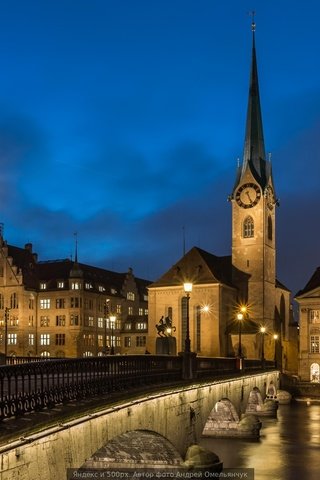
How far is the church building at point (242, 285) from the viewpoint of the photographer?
8556 cm

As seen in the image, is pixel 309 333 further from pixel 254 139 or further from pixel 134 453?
pixel 134 453

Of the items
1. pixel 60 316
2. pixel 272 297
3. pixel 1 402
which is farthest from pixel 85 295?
pixel 1 402

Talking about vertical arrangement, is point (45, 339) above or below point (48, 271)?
below

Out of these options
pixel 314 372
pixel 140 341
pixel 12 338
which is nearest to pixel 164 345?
pixel 314 372

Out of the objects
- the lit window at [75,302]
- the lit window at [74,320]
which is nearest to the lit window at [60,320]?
the lit window at [74,320]

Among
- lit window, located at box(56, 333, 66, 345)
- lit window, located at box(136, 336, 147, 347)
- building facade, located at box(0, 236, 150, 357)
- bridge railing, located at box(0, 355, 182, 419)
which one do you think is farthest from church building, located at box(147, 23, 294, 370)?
bridge railing, located at box(0, 355, 182, 419)

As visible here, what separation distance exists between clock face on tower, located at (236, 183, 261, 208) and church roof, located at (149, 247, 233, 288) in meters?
8.33

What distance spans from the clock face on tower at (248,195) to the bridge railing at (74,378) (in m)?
61.1

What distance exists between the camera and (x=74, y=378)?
21656mm

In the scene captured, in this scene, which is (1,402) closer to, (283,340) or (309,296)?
(309,296)

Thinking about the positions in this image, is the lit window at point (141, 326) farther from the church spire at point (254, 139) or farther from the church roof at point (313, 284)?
the church spire at point (254, 139)

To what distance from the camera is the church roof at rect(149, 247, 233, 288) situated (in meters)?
87.1

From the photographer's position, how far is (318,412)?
66625 mm

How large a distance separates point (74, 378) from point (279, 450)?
25184mm
